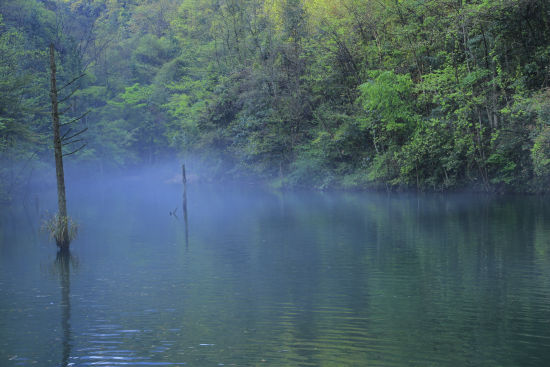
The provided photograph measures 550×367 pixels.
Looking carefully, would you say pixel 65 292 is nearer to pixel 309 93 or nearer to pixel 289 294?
pixel 289 294

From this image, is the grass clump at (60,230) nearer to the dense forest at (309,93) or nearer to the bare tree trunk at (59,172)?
the bare tree trunk at (59,172)

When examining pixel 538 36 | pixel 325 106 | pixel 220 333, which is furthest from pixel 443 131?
pixel 220 333

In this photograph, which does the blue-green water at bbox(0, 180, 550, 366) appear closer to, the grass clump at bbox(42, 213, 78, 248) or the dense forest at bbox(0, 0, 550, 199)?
the grass clump at bbox(42, 213, 78, 248)

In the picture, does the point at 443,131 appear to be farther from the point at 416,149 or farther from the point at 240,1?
the point at 240,1

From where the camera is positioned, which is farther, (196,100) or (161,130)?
(161,130)

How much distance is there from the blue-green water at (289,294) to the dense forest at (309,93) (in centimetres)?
628

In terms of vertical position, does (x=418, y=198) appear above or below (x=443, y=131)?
below

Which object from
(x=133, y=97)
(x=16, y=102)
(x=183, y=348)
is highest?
(x=133, y=97)

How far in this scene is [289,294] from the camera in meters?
12.5

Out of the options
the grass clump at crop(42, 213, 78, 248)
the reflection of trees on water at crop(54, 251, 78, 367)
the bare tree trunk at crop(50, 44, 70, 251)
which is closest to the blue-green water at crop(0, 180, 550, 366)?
the reflection of trees on water at crop(54, 251, 78, 367)

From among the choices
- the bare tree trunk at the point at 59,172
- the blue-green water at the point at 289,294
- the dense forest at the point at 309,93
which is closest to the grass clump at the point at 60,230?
the bare tree trunk at the point at 59,172

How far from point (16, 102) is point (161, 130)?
4003cm

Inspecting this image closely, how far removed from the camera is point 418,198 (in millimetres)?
34469

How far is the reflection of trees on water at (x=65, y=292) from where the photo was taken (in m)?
9.25
